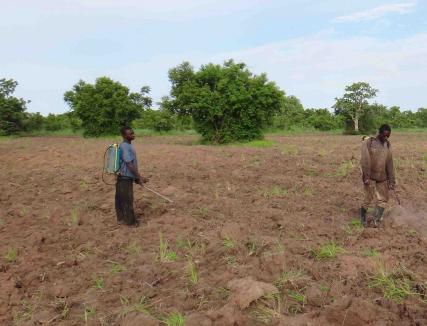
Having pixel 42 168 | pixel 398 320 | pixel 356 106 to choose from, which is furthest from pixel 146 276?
pixel 356 106

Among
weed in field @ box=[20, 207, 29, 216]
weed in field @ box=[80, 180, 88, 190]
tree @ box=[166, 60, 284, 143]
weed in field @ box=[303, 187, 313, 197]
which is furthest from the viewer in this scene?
tree @ box=[166, 60, 284, 143]

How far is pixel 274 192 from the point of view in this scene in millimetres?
9414

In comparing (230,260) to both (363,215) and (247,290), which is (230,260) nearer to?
(247,290)

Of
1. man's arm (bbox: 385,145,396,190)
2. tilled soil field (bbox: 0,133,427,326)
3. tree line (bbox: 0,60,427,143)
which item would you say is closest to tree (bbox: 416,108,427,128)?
tree line (bbox: 0,60,427,143)

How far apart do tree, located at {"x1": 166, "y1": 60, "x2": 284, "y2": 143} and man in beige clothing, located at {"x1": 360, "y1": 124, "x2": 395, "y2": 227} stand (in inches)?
603

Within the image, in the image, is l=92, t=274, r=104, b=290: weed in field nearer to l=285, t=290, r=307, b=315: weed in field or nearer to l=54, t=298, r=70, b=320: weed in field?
l=54, t=298, r=70, b=320: weed in field

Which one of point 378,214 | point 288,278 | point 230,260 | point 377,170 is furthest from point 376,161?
point 288,278

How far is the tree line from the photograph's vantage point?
2306 cm

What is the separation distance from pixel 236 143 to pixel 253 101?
218 centimetres

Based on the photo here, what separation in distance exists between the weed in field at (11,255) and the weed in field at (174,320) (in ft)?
9.67

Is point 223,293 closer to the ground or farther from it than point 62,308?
farther from it

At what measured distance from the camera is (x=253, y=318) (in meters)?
4.37

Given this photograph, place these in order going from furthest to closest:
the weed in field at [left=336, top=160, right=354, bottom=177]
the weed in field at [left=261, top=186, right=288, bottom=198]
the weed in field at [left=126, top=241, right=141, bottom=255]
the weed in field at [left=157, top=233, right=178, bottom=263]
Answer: the weed in field at [left=336, top=160, right=354, bottom=177] → the weed in field at [left=261, top=186, right=288, bottom=198] → the weed in field at [left=126, top=241, right=141, bottom=255] → the weed in field at [left=157, top=233, right=178, bottom=263]

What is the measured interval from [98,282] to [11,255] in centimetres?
177
